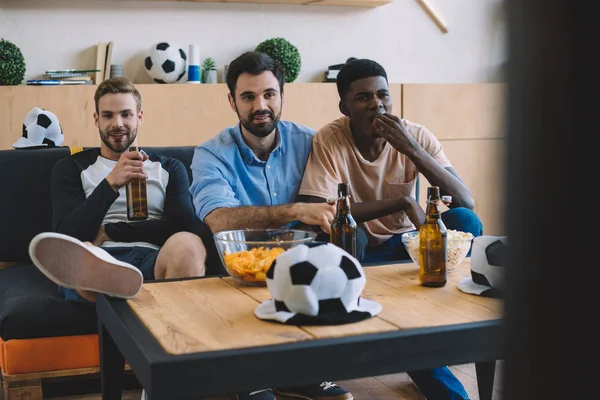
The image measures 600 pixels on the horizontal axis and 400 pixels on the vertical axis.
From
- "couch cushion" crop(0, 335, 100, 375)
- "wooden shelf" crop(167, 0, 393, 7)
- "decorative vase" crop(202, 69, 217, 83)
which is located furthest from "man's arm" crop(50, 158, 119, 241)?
"wooden shelf" crop(167, 0, 393, 7)

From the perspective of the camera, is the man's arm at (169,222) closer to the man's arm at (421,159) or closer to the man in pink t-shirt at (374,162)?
the man in pink t-shirt at (374,162)

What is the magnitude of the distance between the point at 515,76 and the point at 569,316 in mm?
71

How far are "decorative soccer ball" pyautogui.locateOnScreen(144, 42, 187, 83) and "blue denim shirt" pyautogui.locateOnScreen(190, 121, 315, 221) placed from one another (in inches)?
63.7

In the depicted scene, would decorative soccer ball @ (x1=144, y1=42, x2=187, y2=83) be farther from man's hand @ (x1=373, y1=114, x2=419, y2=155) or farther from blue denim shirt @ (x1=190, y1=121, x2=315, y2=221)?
man's hand @ (x1=373, y1=114, x2=419, y2=155)

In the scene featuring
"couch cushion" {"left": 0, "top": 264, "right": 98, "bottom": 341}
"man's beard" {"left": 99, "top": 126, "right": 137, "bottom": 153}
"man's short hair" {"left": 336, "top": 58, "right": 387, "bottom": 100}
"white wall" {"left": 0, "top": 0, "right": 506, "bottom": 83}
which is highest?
"white wall" {"left": 0, "top": 0, "right": 506, "bottom": 83}

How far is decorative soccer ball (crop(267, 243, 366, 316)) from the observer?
132cm

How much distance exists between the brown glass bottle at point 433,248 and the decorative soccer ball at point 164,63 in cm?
281

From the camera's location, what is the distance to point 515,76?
0.68 feet

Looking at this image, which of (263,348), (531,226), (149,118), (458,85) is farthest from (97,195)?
(458,85)

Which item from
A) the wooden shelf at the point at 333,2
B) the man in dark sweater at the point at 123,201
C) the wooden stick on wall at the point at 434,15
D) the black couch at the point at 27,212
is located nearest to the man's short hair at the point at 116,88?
the man in dark sweater at the point at 123,201

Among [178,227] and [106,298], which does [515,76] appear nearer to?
[106,298]

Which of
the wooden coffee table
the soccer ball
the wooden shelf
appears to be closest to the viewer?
the wooden coffee table

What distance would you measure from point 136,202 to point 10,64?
74.1 inches

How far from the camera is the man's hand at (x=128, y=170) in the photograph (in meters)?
2.39
